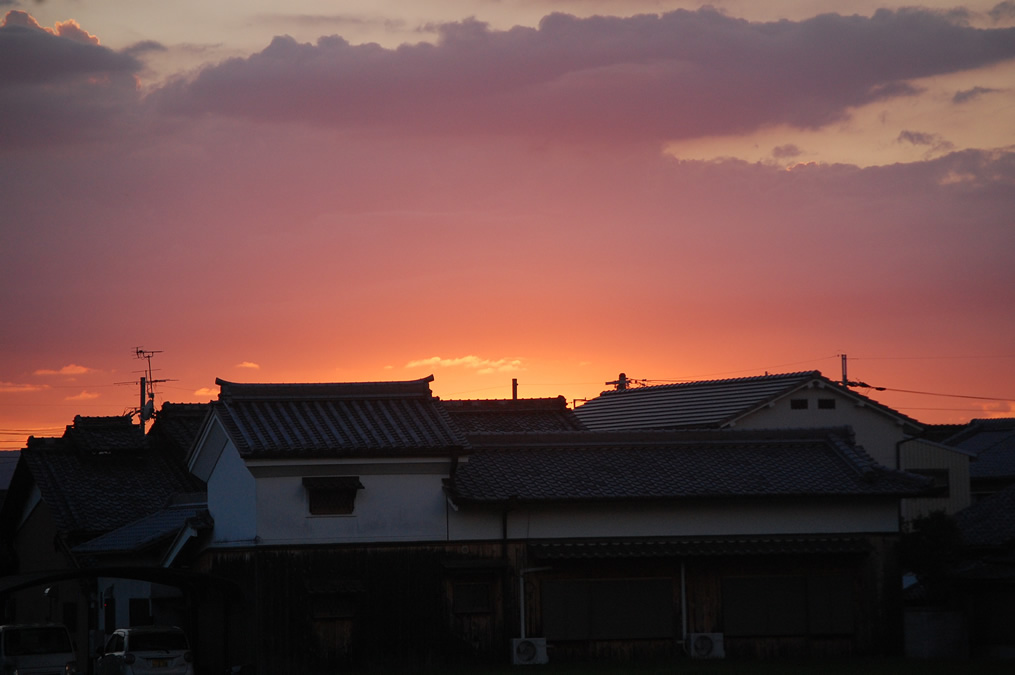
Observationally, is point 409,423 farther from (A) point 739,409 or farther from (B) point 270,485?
(A) point 739,409

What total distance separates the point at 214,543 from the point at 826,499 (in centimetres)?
1613

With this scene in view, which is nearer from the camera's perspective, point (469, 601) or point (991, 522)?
point (469, 601)

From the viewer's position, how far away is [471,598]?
29.5 metres

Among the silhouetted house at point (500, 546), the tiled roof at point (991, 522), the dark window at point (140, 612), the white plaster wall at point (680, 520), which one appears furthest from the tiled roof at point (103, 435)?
the tiled roof at point (991, 522)

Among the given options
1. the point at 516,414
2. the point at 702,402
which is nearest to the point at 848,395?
the point at 702,402

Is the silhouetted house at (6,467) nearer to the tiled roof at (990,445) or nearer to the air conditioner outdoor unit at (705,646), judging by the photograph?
the air conditioner outdoor unit at (705,646)

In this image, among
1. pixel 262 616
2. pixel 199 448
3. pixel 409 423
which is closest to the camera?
pixel 262 616

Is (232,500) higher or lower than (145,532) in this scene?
higher

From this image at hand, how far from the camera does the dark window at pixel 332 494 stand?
28938 millimetres

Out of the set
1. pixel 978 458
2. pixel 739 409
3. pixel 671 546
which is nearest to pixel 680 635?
pixel 671 546

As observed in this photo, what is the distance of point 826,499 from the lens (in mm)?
30969

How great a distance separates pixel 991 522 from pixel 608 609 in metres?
12.1

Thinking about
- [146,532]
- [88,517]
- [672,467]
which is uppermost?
[672,467]

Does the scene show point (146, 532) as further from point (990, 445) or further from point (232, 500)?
point (990, 445)
